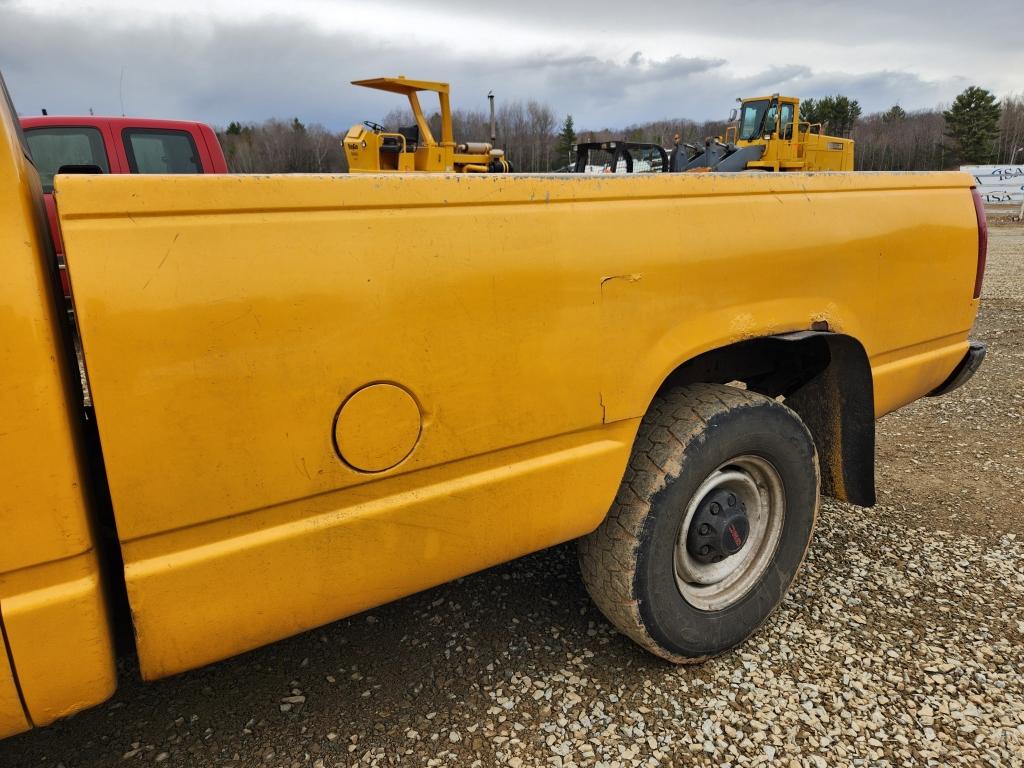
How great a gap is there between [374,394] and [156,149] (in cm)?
659

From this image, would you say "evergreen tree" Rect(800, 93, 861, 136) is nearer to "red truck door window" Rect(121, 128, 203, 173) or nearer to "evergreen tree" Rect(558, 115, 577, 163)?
"evergreen tree" Rect(558, 115, 577, 163)

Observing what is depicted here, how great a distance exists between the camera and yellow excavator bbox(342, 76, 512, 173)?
1175 centimetres

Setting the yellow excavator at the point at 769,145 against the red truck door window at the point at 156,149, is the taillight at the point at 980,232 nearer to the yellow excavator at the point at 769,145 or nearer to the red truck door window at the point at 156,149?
the red truck door window at the point at 156,149

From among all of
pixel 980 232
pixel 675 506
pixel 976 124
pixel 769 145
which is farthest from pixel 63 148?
pixel 976 124

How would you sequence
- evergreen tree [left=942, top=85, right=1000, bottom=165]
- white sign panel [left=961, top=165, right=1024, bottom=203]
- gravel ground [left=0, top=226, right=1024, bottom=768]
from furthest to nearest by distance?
evergreen tree [left=942, top=85, right=1000, bottom=165] < white sign panel [left=961, top=165, right=1024, bottom=203] < gravel ground [left=0, top=226, right=1024, bottom=768]

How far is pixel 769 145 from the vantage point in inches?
773

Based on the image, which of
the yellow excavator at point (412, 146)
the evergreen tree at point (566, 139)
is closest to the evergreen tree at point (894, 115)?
the evergreen tree at point (566, 139)

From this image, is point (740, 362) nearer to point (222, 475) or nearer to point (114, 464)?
point (222, 475)

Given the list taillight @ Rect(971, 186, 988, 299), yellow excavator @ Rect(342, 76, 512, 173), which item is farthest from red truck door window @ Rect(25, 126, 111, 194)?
taillight @ Rect(971, 186, 988, 299)

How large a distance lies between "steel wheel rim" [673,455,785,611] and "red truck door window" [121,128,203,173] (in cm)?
646

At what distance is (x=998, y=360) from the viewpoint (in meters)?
6.79

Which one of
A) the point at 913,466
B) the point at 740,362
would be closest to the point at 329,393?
the point at 740,362

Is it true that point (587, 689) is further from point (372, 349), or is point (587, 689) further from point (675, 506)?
point (372, 349)

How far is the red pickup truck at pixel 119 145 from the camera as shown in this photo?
645cm
